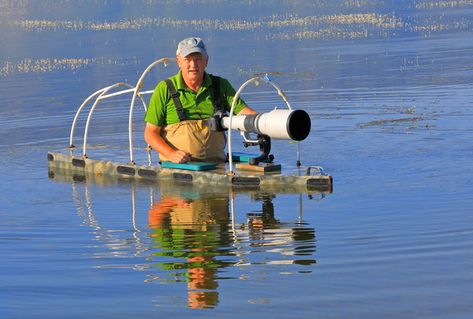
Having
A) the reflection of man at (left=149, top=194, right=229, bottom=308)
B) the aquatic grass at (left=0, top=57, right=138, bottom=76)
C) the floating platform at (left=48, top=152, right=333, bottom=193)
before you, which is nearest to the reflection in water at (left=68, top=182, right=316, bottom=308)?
the reflection of man at (left=149, top=194, right=229, bottom=308)

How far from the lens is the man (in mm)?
16516

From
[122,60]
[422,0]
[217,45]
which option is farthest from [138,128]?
[422,0]

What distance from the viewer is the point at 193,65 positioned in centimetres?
1628

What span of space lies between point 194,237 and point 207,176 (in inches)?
125

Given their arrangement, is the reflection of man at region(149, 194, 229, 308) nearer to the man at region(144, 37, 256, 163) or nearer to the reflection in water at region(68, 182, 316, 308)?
the reflection in water at region(68, 182, 316, 308)

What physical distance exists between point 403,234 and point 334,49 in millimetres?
27896

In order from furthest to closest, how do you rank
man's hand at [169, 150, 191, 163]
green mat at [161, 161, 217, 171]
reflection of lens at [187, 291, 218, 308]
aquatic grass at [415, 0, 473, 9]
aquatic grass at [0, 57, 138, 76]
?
aquatic grass at [415, 0, 473, 9] → aquatic grass at [0, 57, 138, 76] → man's hand at [169, 150, 191, 163] → green mat at [161, 161, 217, 171] → reflection of lens at [187, 291, 218, 308]

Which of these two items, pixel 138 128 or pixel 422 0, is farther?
pixel 422 0

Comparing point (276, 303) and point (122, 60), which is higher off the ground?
point (122, 60)

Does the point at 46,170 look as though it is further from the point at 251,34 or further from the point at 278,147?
the point at 251,34

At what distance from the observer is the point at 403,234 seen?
40.3 ft

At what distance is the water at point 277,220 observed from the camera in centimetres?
1013

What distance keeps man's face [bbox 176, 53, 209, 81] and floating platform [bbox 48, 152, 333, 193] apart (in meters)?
1.14

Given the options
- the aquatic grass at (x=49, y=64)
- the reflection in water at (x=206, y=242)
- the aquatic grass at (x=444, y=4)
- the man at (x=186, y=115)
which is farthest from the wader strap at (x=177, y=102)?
the aquatic grass at (x=444, y=4)
